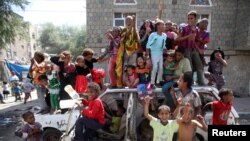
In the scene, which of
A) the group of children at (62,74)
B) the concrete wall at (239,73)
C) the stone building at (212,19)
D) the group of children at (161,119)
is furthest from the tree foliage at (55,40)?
the group of children at (161,119)

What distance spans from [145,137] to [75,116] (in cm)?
128

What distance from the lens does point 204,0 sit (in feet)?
48.3

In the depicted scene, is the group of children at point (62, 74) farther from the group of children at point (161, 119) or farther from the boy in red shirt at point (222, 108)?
the boy in red shirt at point (222, 108)

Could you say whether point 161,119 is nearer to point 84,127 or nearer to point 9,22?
point 84,127

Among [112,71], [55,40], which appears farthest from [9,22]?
[55,40]

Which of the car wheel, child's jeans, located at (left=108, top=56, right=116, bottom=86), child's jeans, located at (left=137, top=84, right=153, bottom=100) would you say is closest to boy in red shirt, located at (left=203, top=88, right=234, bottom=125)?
child's jeans, located at (left=137, top=84, right=153, bottom=100)

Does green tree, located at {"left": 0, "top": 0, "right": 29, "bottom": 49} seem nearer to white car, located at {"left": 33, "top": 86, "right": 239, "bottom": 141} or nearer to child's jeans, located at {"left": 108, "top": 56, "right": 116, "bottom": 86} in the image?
child's jeans, located at {"left": 108, "top": 56, "right": 116, "bottom": 86}

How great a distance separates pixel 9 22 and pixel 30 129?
7.55 meters

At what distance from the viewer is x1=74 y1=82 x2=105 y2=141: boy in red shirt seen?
4027 mm

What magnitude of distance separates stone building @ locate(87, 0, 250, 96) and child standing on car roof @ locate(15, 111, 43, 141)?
968 centimetres

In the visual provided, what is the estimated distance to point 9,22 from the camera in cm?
1109

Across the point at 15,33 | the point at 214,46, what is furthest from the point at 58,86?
the point at 214,46

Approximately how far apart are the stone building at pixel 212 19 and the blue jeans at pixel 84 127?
34.3 ft

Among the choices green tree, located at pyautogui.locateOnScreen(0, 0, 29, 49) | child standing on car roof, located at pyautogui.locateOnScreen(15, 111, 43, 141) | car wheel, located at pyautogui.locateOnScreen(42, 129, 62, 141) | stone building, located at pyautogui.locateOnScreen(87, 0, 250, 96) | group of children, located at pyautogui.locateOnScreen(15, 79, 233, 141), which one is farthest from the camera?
stone building, located at pyautogui.locateOnScreen(87, 0, 250, 96)
